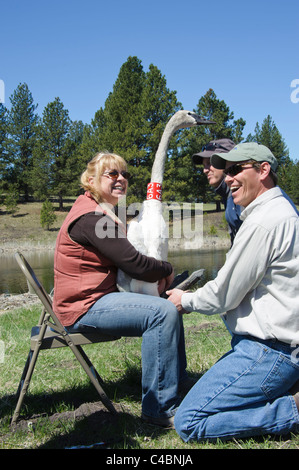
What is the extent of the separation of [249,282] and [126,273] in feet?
2.86

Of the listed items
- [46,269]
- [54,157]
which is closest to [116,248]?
[46,269]

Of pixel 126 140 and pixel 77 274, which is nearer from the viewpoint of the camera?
pixel 77 274

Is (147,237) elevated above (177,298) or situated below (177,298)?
above

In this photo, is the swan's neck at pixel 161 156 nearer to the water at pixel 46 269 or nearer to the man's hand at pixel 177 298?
the man's hand at pixel 177 298

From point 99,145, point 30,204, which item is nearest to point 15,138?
point 30,204

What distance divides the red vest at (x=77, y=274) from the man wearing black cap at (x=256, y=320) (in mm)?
725

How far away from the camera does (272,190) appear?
2.72 metres

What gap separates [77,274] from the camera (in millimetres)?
2979

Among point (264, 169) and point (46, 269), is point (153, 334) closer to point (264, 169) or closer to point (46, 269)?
point (264, 169)

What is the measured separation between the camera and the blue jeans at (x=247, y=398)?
8.50 ft

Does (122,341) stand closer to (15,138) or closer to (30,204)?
(30,204)

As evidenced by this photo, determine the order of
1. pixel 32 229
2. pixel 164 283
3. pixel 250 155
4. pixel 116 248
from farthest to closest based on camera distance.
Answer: pixel 32 229 < pixel 164 283 < pixel 116 248 < pixel 250 155

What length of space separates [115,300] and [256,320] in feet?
3.08

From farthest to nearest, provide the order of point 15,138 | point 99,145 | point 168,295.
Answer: point 15,138
point 99,145
point 168,295
